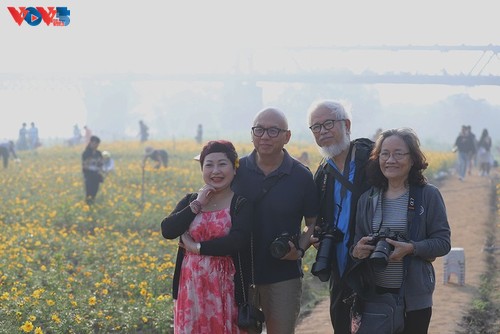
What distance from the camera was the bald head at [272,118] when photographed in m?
4.18

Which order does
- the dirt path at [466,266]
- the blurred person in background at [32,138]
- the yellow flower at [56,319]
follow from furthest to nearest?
the blurred person in background at [32,138] → the dirt path at [466,266] → the yellow flower at [56,319]

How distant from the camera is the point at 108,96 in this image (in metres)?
89.1

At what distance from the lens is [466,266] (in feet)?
32.1

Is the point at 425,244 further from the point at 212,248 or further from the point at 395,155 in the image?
the point at 212,248

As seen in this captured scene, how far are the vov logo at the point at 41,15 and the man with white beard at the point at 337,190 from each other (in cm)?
988

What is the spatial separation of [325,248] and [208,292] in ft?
2.20

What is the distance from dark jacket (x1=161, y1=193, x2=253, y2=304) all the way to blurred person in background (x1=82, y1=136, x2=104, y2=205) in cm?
900

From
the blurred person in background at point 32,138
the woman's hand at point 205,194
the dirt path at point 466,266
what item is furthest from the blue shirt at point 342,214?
the blurred person in background at point 32,138

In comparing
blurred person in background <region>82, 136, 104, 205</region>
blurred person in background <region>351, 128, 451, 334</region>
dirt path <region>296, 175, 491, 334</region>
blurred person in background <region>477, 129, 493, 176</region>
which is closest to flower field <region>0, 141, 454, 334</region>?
blurred person in background <region>82, 136, 104, 205</region>

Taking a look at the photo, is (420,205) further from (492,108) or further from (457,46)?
(492,108)

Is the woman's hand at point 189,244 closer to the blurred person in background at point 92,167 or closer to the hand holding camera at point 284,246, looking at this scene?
the hand holding camera at point 284,246

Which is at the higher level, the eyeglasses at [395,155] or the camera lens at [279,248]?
the eyeglasses at [395,155]

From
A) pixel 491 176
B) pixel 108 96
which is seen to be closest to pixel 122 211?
pixel 491 176

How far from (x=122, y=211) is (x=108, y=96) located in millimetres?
78652
